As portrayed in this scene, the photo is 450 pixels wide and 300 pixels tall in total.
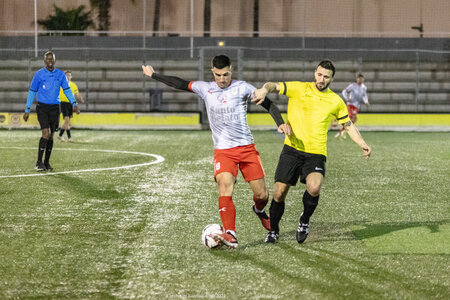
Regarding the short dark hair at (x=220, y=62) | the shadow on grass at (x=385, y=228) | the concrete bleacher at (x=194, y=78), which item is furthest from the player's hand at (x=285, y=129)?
the concrete bleacher at (x=194, y=78)

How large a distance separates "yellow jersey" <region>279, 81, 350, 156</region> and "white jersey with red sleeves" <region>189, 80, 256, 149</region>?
1.42 feet

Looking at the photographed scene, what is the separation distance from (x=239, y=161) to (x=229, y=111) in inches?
19.0

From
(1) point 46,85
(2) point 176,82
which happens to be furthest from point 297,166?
(1) point 46,85

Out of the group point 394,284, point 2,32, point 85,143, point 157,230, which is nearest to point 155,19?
point 2,32

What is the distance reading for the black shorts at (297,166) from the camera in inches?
276

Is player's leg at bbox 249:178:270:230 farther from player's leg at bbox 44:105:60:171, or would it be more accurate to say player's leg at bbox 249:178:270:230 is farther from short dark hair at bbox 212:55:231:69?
player's leg at bbox 44:105:60:171

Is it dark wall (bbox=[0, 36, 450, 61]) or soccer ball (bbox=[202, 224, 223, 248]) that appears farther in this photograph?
dark wall (bbox=[0, 36, 450, 61])

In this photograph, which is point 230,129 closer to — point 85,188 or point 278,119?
point 278,119

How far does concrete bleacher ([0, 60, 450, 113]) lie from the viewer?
32.4m

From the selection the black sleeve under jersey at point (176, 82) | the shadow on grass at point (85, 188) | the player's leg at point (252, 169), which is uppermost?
the black sleeve under jersey at point (176, 82)

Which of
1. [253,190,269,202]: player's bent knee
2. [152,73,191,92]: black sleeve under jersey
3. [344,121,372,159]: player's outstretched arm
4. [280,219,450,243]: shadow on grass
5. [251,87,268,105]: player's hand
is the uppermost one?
[152,73,191,92]: black sleeve under jersey

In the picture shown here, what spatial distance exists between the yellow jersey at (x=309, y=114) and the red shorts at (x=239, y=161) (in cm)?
43

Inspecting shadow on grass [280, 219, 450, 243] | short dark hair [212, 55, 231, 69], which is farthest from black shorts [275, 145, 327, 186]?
short dark hair [212, 55, 231, 69]

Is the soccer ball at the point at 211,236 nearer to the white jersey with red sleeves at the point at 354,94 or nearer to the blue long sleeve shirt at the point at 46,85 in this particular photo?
the blue long sleeve shirt at the point at 46,85
